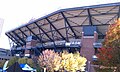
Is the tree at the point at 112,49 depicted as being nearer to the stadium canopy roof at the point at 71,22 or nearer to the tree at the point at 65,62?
the stadium canopy roof at the point at 71,22

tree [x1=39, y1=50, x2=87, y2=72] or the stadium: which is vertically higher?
the stadium

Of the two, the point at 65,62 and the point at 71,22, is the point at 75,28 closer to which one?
the point at 71,22

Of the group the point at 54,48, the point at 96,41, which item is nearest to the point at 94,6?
the point at 96,41

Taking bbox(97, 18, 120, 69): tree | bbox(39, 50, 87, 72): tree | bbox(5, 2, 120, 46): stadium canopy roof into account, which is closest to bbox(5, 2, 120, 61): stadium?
bbox(5, 2, 120, 46): stadium canopy roof

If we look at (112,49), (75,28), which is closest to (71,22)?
(75,28)

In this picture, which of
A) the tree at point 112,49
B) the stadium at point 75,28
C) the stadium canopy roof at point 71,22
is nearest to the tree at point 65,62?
the stadium at point 75,28

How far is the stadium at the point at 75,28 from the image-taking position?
49781mm

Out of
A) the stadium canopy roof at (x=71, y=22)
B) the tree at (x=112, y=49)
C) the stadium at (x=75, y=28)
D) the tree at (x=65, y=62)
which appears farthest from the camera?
the stadium at (x=75, y=28)

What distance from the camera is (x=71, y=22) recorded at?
186 feet

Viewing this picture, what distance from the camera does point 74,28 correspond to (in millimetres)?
59469

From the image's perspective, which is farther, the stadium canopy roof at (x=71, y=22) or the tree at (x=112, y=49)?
the stadium canopy roof at (x=71, y=22)

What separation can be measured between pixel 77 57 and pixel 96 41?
267 inches

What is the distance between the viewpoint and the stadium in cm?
4978

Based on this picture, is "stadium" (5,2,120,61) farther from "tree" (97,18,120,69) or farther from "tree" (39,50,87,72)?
"tree" (97,18,120,69)
